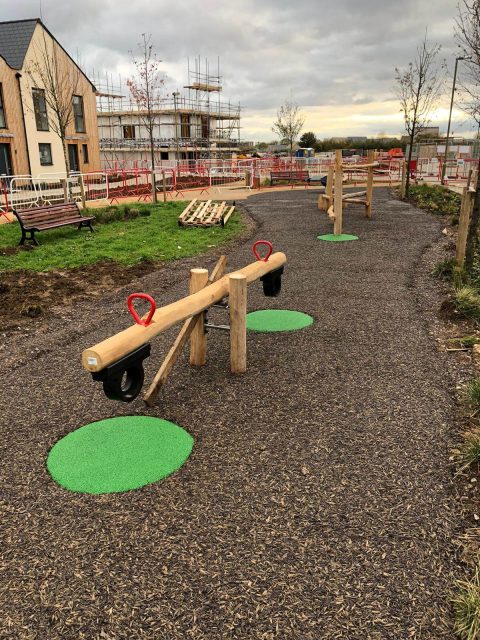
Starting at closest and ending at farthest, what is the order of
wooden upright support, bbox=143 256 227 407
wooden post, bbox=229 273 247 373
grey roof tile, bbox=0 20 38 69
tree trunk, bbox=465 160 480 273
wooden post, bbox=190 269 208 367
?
wooden upright support, bbox=143 256 227 407
wooden post, bbox=229 273 247 373
wooden post, bbox=190 269 208 367
tree trunk, bbox=465 160 480 273
grey roof tile, bbox=0 20 38 69

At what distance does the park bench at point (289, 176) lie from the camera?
104ft

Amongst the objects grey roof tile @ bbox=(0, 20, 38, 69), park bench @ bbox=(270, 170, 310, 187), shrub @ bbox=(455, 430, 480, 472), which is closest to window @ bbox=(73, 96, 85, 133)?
grey roof tile @ bbox=(0, 20, 38, 69)

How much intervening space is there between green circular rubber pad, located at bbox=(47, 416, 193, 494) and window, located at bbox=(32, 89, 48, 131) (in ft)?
88.8

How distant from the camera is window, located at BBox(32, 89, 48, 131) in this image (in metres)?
26.8

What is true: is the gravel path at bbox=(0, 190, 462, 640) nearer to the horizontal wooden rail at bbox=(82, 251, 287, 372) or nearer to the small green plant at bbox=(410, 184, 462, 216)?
the horizontal wooden rail at bbox=(82, 251, 287, 372)

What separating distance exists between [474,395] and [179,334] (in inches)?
102

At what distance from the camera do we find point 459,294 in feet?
22.4

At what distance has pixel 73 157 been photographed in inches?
1185

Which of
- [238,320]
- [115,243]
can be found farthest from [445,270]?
[115,243]

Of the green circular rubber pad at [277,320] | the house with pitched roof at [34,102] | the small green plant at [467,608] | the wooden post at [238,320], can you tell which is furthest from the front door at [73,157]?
the small green plant at [467,608]

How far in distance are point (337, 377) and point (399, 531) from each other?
208 cm

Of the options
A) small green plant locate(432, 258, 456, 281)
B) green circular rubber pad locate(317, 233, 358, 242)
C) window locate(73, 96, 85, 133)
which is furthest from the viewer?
window locate(73, 96, 85, 133)

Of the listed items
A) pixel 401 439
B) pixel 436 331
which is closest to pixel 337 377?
→ pixel 401 439

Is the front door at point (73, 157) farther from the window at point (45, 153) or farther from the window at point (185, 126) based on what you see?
the window at point (185, 126)
